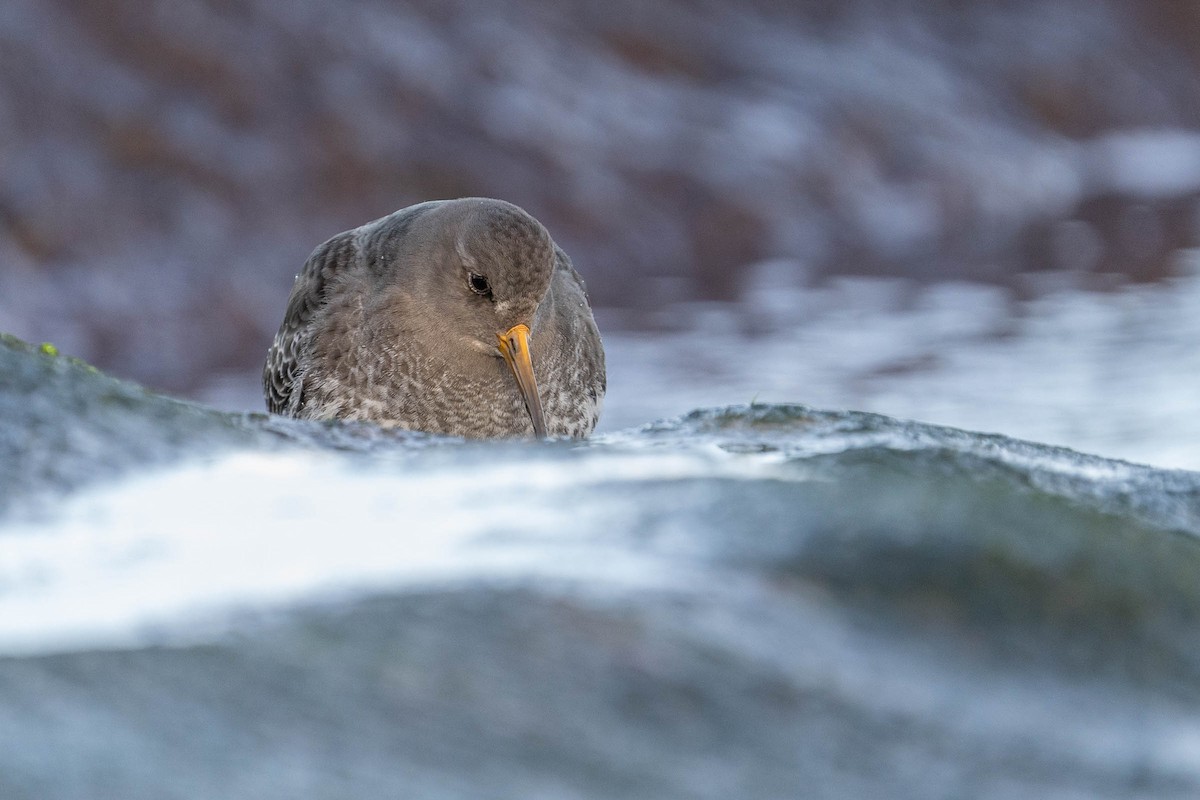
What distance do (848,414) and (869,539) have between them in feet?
2.96

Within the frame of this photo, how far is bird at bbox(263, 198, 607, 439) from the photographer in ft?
14.8

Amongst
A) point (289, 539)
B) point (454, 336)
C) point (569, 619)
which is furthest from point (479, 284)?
point (569, 619)

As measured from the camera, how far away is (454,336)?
4672 millimetres

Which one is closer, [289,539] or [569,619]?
[569,619]

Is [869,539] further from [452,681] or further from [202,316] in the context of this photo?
[202,316]

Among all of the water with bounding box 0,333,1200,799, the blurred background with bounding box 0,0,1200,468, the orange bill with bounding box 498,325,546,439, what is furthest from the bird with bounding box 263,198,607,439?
the blurred background with bounding box 0,0,1200,468

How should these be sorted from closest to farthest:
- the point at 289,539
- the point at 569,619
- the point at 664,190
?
the point at 569,619 < the point at 289,539 < the point at 664,190

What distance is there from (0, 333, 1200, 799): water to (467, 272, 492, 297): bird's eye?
5.36 feet

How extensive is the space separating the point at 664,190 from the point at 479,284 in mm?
7201

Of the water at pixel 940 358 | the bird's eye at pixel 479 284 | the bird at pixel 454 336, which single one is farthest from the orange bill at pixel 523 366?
the water at pixel 940 358

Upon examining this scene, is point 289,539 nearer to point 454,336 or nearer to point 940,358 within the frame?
point 454,336

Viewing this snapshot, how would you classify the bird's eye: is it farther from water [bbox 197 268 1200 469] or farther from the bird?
water [bbox 197 268 1200 469]

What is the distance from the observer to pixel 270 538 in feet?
8.05

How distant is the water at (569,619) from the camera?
184 centimetres
